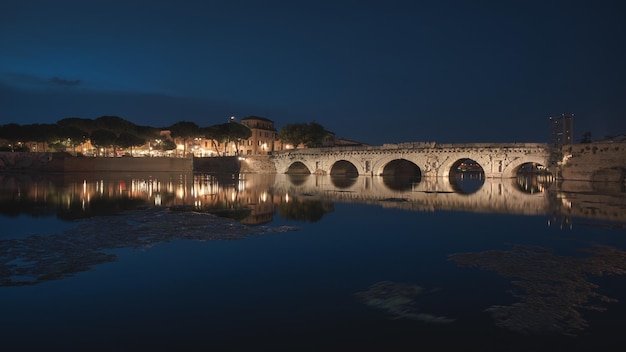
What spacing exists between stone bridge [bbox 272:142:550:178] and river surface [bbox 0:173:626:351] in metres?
36.0

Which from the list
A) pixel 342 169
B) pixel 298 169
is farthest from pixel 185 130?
pixel 342 169

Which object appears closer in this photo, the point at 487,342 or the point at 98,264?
the point at 487,342

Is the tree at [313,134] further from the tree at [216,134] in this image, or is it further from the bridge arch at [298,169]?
the tree at [216,134]

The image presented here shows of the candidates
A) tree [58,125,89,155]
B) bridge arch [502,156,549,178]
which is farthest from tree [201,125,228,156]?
bridge arch [502,156,549,178]

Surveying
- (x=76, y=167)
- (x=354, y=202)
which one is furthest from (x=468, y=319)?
(x=76, y=167)

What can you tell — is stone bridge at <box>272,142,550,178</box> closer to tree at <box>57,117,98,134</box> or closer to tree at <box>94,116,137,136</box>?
tree at <box>94,116,137,136</box>

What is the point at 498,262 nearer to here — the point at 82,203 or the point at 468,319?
the point at 468,319

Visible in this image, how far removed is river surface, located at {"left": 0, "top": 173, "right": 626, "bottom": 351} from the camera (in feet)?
19.4

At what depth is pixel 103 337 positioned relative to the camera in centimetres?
587

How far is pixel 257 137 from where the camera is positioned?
108m

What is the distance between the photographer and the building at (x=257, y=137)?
106 m

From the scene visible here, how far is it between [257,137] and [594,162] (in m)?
76.1

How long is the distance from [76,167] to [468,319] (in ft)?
250

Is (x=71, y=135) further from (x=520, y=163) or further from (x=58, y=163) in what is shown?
(x=520, y=163)
